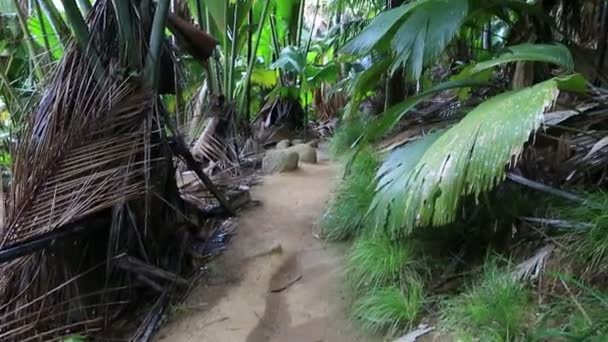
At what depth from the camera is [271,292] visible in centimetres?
283

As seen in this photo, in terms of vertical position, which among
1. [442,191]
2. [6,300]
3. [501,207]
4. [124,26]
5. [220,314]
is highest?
[124,26]

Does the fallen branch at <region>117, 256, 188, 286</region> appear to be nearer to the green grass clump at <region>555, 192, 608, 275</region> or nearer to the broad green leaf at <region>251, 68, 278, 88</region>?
the green grass clump at <region>555, 192, 608, 275</region>

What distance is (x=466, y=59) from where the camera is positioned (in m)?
5.05

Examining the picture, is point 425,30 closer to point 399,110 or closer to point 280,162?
point 399,110

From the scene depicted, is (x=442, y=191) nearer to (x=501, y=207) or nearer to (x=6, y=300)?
(x=501, y=207)

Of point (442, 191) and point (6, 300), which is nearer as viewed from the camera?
point (442, 191)

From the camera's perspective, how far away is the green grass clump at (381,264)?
2.38 meters

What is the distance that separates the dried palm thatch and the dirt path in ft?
0.65

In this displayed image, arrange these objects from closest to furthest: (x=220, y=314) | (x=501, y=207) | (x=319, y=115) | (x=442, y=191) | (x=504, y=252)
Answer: (x=442, y=191) < (x=504, y=252) < (x=501, y=207) < (x=220, y=314) < (x=319, y=115)

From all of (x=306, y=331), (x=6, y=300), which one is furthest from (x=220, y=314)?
(x=6, y=300)

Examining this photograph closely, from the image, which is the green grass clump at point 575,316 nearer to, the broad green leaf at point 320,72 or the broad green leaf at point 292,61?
the broad green leaf at point 292,61

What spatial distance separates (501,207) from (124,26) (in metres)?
1.88

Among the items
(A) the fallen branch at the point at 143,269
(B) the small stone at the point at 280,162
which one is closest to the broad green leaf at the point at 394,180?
(A) the fallen branch at the point at 143,269

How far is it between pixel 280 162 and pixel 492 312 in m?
3.17
